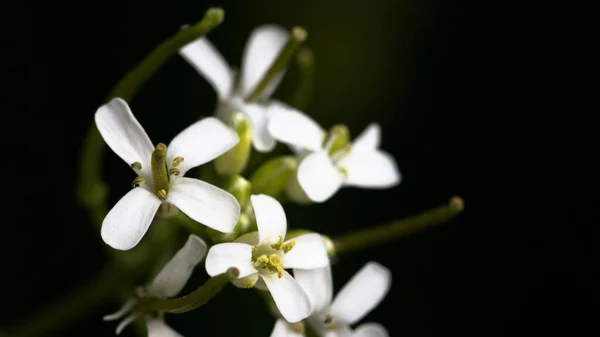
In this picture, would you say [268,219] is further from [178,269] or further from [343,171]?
[343,171]

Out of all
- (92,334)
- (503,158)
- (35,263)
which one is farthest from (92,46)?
(503,158)

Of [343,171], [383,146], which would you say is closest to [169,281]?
[343,171]

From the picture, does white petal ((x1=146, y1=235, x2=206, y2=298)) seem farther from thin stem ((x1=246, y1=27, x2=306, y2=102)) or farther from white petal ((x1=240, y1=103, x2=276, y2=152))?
thin stem ((x1=246, y1=27, x2=306, y2=102))

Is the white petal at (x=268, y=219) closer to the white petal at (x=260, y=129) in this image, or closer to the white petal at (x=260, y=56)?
the white petal at (x=260, y=129)

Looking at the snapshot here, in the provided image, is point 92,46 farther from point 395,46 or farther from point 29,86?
point 395,46

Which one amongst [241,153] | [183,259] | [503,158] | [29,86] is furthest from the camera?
[503,158]

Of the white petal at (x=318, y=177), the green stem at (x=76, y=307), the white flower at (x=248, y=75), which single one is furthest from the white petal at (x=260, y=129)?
the green stem at (x=76, y=307)

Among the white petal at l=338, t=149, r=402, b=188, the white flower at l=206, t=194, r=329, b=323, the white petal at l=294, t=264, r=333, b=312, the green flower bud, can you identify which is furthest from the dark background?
the white flower at l=206, t=194, r=329, b=323
